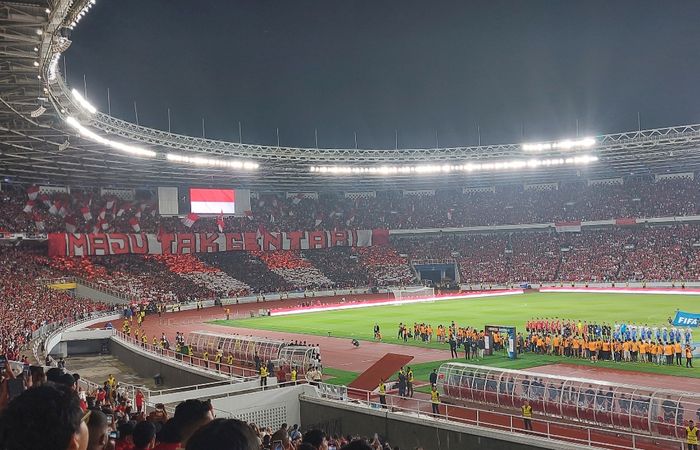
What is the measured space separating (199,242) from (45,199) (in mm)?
17224

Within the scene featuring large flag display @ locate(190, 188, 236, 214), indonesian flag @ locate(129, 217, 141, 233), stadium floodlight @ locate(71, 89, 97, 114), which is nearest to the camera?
stadium floodlight @ locate(71, 89, 97, 114)

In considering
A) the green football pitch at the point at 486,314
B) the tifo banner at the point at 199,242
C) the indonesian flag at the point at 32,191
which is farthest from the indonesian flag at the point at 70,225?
the green football pitch at the point at 486,314

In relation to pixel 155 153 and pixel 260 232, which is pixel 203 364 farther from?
pixel 260 232

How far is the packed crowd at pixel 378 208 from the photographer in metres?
68.6

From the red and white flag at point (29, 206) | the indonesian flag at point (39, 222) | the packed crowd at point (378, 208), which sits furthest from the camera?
the packed crowd at point (378, 208)

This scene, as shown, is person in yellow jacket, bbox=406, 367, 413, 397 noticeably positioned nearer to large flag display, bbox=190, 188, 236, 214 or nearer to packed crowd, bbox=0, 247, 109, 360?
packed crowd, bbox=0, 247, 109, 360

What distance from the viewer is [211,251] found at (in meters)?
78.5

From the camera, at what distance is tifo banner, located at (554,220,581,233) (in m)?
85.1

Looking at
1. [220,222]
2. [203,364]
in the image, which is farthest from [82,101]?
[220,222]

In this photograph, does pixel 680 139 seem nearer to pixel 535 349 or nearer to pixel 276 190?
pixel 535 349

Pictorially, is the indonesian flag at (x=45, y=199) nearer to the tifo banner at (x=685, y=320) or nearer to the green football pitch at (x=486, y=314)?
the green football pitch at (x=486, y=314)

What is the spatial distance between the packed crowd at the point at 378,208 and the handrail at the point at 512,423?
162 feet

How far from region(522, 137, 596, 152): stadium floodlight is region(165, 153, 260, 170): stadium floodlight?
28319mm

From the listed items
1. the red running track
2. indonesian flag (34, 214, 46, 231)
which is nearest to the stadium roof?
indonesian flag (34, 214, 46, 231)
